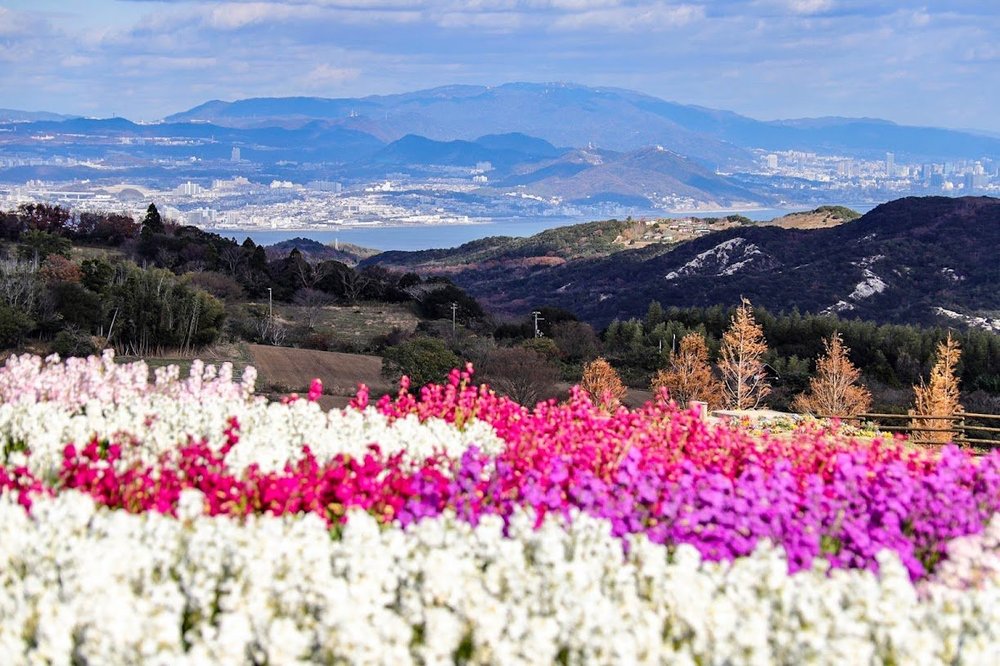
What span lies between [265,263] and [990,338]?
3772 centimetres

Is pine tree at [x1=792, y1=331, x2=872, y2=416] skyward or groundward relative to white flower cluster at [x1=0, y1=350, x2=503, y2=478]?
groundward

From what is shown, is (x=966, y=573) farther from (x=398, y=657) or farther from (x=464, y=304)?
(x=464, y=304)

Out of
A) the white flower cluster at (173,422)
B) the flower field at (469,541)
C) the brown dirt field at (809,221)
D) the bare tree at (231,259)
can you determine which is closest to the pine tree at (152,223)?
the bare tree at (231,259)

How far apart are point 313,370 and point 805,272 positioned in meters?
62.0

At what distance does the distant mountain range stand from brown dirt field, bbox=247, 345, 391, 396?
141 feet

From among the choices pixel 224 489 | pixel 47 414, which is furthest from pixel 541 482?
pixel 47 414

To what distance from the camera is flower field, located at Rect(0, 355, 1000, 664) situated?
13.4ft

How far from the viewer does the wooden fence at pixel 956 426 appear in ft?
44.8

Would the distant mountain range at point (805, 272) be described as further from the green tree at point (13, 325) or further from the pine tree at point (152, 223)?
the green tree at point (13, 325)

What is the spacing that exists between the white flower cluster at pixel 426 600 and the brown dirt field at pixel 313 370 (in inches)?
913

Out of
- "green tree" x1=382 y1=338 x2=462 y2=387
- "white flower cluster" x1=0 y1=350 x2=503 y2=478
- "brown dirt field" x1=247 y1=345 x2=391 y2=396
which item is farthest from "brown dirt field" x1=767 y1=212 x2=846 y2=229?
"white flower cluster" x1=0 y1=350 x2=503 y2=478

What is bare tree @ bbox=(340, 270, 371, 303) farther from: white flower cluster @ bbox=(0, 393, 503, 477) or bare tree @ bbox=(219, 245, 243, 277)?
white flower cluster @ bbox=(0, 393, 503, 477)

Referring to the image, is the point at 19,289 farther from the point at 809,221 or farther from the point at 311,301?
the point at 809,221

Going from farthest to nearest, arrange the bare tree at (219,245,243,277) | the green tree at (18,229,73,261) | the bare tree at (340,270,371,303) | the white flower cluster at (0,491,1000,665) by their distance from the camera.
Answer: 1. the bare tree at (219,245,243,277)
2. the bare tree at (340,270,371,303)
3. the green tree at (18,229,73,261)
4. the white flower cluster at (0,491,1000,665)
